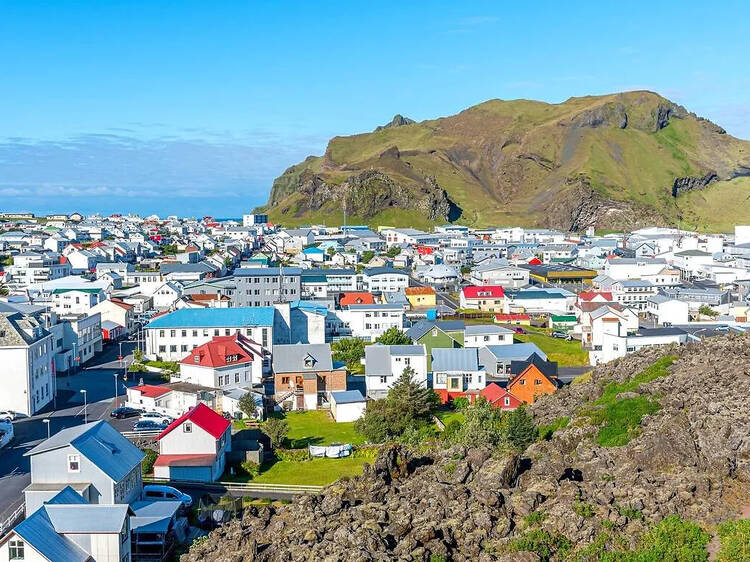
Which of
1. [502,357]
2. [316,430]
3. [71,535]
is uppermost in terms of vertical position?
[502,357]

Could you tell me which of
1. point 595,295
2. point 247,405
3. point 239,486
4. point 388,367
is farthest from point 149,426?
point 595,295

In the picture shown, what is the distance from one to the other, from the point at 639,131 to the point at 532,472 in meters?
171

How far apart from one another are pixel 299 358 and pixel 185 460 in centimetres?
1182

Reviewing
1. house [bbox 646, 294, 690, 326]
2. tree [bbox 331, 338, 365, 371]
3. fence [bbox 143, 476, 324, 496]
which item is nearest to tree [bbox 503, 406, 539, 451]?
fence [bbox 143, 476, 324, 496]

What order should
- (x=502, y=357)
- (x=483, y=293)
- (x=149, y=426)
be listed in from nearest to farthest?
(x=149, y=426), (x=502, y=357), (x=483, y=293)

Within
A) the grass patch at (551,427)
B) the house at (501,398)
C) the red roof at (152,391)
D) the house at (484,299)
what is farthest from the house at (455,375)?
the house at (484,299)

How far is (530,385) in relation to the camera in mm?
32938

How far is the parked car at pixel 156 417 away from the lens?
28828 millimetres

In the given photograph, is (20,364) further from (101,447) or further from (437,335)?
(437,335)

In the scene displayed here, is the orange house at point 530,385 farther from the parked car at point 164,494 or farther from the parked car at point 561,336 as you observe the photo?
the parked car at point 561,336

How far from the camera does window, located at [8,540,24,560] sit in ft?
48.5

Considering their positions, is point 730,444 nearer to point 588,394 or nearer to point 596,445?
point 596,445

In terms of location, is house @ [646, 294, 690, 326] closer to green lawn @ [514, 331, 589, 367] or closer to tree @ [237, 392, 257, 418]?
green lawn @ [514, 331, 589, 367]

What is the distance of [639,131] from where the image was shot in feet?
571
